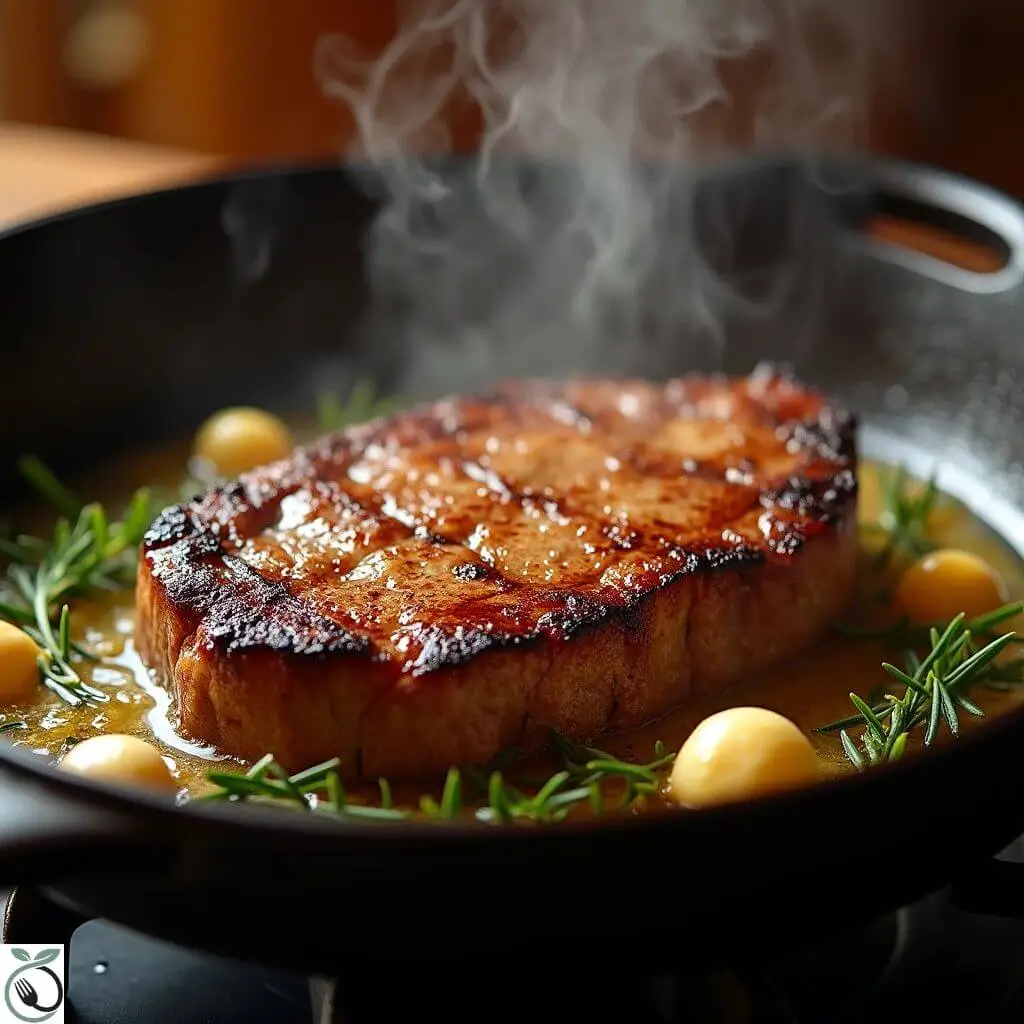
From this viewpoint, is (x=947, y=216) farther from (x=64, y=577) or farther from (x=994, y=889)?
(x=64, y=577)

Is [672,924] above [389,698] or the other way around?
the other way around

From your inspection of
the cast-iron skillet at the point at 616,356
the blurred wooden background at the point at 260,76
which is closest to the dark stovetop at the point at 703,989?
the cast-iron skillet at the point at 616,356

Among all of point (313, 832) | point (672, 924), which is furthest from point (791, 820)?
point (313, 832)

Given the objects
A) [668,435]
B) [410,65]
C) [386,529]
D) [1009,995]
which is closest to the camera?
[1009,995]

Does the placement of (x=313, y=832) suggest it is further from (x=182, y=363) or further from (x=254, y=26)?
(x=254, y=26)

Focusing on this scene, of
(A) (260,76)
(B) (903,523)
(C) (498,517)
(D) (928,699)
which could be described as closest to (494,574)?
(C) (498,517)

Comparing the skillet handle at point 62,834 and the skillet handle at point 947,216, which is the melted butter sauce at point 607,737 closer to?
the skillet handle at point 62,834
